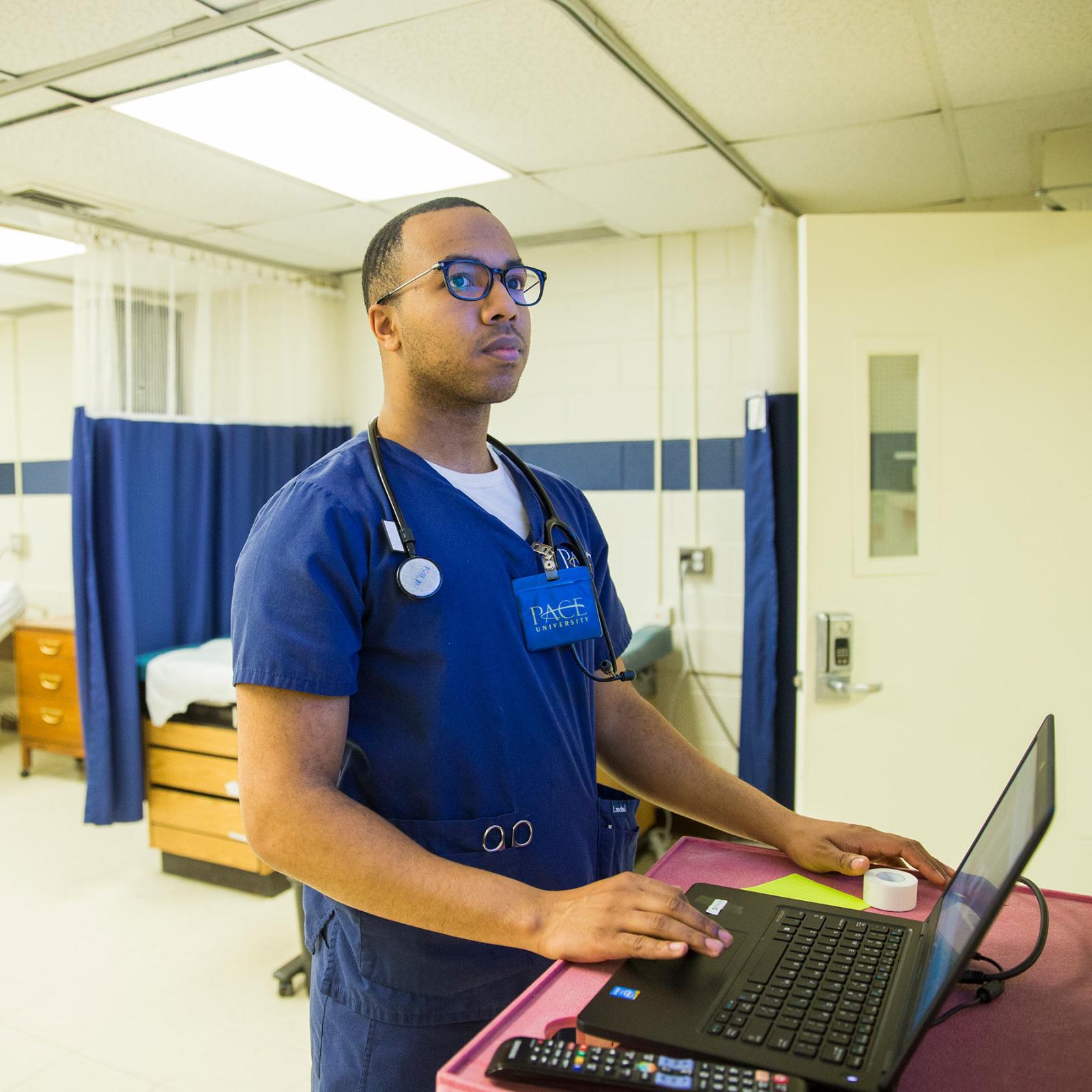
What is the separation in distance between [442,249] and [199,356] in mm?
2877

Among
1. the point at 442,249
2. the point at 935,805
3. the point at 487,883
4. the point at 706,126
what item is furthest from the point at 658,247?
the point at 487,883

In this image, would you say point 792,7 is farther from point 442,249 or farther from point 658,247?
point 658,247

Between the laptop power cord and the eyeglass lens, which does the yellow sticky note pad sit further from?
the eyeglass lens

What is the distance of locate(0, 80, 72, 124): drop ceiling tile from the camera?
7.58 ft

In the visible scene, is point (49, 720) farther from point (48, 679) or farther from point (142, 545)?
point (142, 545)

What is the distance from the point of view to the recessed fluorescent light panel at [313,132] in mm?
2314

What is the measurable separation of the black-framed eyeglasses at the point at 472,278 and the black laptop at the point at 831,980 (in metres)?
0.82

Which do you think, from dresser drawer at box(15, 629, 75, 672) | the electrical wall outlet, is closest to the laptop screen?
the electrical wall outlet

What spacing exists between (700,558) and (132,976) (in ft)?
7.77

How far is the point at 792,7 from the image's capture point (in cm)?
194

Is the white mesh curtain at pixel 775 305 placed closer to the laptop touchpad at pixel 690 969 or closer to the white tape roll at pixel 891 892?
the white tape roll at pixel 891 892

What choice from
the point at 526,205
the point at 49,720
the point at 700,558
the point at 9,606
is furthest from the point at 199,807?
the point at 526,205

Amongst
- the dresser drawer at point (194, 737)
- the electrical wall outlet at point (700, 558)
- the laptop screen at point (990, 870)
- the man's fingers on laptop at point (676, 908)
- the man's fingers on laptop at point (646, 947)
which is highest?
the electrical wall outlet at point (700, 558)

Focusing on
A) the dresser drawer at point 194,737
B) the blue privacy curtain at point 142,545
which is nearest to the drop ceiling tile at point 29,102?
the blue privacy curtain at point 142,545
